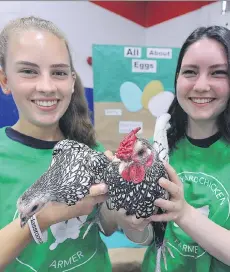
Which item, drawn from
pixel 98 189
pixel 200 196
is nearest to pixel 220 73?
pixel 200 196

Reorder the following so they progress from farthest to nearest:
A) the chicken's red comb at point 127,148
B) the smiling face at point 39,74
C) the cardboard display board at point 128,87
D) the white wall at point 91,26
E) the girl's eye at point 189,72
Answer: the white wall at point 91,26 → the cardboard display board at point 128,87 → the girl's eye at point 189,72 → the smiling face at point 39,74 → the chicken's red comb at point 127,148

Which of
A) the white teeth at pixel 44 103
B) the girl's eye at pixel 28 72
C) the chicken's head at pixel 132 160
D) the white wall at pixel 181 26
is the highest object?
the white wall at pixel 181 26

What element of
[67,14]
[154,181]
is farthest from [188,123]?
[67,14]

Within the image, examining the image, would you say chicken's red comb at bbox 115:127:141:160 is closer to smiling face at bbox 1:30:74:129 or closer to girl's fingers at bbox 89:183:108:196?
girl's fingers at bbox 89:183:108:196

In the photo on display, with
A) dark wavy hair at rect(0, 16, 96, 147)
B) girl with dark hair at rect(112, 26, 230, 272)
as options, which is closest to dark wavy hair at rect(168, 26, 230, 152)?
girl with dark hair at rect(112, 26, 230, 272)

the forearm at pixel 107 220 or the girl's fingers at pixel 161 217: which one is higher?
the girl's fingers at pixel 161 217

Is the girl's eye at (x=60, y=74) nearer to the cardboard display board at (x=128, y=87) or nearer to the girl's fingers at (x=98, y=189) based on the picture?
the girl's fingers at (x=98, y=189)

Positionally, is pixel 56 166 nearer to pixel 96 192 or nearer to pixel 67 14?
pixel 96 192

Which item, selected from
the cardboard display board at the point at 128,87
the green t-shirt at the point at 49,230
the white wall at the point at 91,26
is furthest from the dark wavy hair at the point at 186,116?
the white wall at the point at 91,26

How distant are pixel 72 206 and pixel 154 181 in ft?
0.52

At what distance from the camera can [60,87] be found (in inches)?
25.6

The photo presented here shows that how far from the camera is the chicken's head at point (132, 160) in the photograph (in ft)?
1.70

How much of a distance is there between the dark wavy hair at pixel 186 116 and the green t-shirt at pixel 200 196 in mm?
38

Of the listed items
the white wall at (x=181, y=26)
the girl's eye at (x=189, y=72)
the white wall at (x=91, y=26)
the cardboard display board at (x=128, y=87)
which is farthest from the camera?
the white wall at (x=91, y=26)
